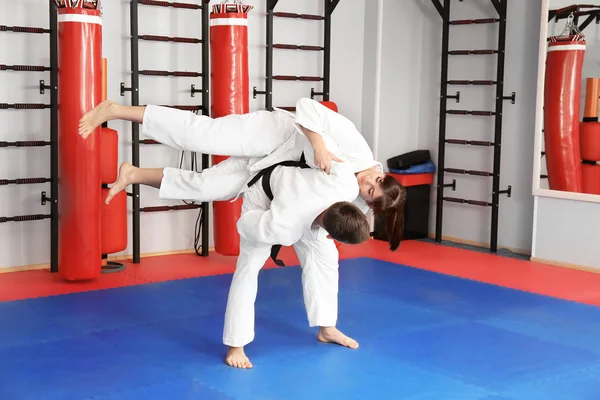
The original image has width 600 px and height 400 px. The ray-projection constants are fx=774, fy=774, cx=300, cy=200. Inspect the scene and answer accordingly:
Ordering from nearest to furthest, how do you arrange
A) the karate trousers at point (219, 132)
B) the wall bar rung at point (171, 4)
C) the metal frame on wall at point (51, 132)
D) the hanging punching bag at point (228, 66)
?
the karate trousers at point (219, 132) < the metal frame on wall at point (51, 132) < the hanging punching bag at point (228, 66) < the wall bar rung at point (171, 4)

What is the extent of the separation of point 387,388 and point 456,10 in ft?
16.3

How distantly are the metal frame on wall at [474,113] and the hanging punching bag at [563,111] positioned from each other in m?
0.53

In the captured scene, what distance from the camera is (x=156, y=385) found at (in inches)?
139

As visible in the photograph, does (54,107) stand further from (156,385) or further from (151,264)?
(156,385)

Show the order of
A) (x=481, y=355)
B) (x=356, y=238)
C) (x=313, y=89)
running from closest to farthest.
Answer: (x=356, y=238) < (x=481, y=355) < (x=313, y=89)

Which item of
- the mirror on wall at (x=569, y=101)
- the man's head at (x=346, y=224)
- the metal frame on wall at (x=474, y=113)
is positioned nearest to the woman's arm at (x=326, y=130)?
the man's head at (x=346, y=224)

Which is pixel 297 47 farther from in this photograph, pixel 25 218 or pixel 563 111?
pixel 25 218

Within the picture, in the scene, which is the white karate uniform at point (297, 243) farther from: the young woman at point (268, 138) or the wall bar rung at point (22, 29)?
the wall bar rung at point (22, 29)

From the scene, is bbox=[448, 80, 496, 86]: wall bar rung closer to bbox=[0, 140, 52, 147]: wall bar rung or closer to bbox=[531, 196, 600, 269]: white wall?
bbox=[531, 196, 600, 269]: white wall

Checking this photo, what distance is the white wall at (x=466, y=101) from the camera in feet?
23.1

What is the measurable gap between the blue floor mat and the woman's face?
33.9 inches

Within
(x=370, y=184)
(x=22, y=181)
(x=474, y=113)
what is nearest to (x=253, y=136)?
(x=370, y=184)

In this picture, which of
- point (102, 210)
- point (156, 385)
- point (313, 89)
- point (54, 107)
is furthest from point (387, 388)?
point (313, 89)

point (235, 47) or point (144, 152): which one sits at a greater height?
point (235, 47)
